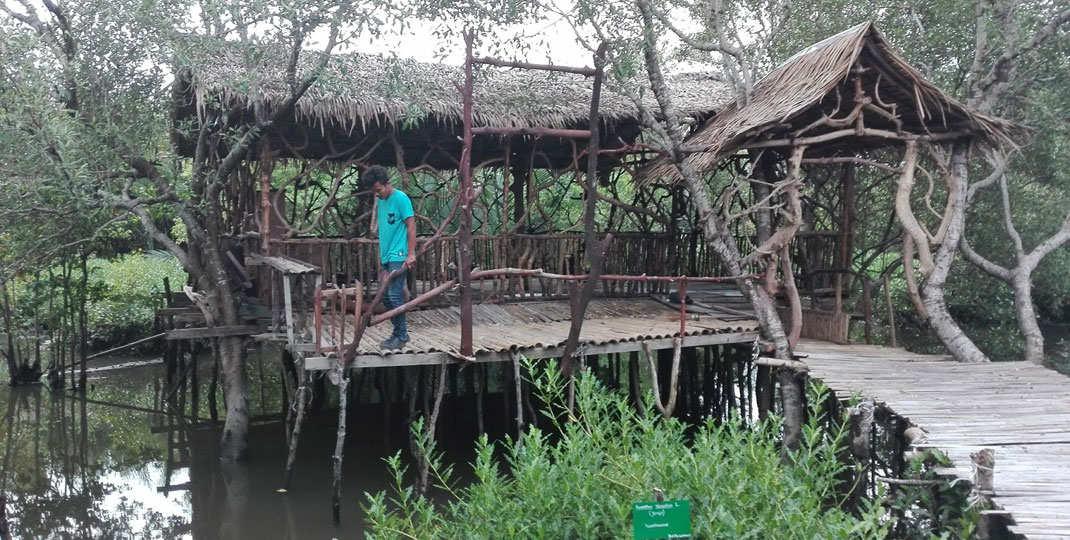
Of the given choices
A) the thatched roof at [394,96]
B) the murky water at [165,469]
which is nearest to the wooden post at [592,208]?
the thatched roof at [394,96]

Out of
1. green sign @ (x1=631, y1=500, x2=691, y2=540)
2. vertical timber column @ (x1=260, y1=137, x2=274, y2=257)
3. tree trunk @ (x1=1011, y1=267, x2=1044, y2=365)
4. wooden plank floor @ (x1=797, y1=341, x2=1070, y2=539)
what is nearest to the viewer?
green sign @ (x1=631, y1=500, x2=691, y2=540)

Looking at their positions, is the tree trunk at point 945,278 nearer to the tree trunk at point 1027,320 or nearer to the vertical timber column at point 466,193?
the tree trunk at point 1027,320

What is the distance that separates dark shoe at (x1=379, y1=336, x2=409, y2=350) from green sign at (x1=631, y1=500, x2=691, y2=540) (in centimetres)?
401

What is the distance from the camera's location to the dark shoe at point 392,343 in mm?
6613

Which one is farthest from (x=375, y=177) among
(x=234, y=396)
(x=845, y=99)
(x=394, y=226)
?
(x=845, y=99)

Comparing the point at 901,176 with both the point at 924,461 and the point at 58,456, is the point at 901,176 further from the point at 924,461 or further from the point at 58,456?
the point at 58,456

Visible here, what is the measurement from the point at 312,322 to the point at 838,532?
5.72m

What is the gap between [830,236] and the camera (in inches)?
368

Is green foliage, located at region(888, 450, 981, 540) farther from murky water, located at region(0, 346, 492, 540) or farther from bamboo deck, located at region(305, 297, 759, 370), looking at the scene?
murky water, located at region(0, 346, 492, 540)

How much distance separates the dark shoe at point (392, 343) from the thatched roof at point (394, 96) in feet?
7.36

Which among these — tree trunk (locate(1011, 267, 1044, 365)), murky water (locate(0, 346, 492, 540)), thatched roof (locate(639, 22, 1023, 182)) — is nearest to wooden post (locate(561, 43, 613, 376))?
thatched roof (locate(639, 22, 1023, 182))

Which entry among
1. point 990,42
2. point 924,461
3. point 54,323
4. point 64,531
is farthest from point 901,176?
point 54,323

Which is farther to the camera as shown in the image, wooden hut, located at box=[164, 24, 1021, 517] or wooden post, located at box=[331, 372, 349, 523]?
wooden hut, located at box=[164, 24, 1021, 517]

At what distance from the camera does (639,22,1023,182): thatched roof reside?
23.9 feet
